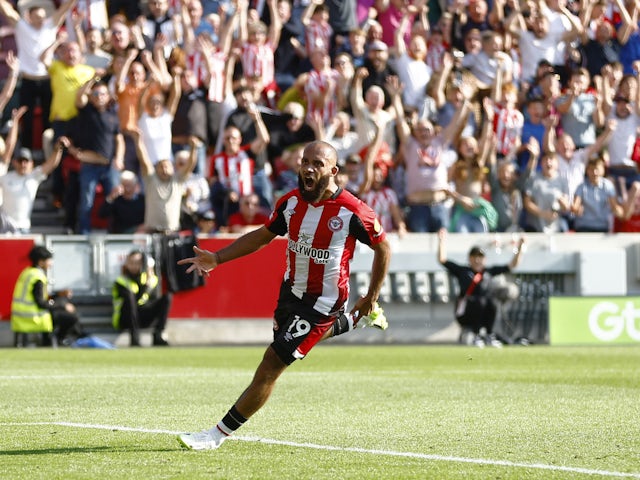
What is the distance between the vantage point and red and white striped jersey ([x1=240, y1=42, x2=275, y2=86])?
2375cm

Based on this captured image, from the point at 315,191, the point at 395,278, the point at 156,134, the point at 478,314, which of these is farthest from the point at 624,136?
the point at 315,191

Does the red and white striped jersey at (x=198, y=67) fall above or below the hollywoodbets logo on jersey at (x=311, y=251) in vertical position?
above

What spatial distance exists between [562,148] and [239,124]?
18.9 ft

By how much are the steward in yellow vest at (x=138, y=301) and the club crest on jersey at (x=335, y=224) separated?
1378 cm

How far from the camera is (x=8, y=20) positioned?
23.4 meters

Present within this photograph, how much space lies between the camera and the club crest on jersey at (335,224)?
898 cm

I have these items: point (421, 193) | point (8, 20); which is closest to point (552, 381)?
point (421, 193)

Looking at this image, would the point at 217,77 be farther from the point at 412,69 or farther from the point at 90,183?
the point at 412,69

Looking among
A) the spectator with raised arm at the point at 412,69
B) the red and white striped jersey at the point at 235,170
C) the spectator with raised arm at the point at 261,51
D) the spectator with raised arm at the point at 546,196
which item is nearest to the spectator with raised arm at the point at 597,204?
the spectator with raised arm at the point at 546,196

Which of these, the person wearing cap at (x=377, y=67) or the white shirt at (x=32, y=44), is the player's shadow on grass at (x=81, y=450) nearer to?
the white shirt at (x=32, y=44)

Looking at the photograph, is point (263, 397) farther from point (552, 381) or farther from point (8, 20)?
point (8, 20)

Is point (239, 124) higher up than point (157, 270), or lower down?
higher up

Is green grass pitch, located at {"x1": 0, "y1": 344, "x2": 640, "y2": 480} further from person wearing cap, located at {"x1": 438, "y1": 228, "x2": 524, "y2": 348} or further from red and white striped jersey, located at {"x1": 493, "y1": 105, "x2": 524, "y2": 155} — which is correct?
red and white striped jersey, located at {"x1": 493, "y1": 105, "x2": 524, "y2": 155}

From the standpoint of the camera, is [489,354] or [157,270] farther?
[157,270]
